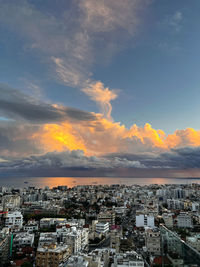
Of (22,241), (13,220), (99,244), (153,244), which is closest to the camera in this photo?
(153,244)

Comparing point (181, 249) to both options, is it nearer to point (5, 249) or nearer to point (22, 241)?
point (5, 249)

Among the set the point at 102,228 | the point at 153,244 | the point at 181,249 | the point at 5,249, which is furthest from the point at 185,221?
the point at 181,249

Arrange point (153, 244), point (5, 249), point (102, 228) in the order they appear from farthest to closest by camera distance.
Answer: point (102, 228) < point (153, 244) < point (5, 249)

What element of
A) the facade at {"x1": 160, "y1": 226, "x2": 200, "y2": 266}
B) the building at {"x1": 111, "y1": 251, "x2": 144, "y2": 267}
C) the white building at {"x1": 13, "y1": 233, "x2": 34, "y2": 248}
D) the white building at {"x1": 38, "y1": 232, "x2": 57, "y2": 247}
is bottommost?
the white building at {"x1": 13, "y1": 233, "x2": 34, "y2": 248}

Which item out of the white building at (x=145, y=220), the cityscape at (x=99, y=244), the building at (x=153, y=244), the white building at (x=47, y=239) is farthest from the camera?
the white building at (x=145, y=220)

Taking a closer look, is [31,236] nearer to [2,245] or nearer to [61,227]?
[61,227]

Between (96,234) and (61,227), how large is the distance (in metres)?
2.25

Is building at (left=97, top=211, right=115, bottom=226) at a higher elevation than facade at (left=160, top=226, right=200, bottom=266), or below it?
below

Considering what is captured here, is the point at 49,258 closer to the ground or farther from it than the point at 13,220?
farther from it

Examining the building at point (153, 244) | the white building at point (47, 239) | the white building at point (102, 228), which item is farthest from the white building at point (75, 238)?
the building at point (153, 244)

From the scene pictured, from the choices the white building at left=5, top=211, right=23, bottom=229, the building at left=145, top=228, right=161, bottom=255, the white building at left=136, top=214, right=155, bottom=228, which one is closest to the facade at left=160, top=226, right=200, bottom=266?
the building at left=145, top=228, right=161, bottom=255

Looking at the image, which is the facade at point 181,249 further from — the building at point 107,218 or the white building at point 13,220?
the building at point 107,218

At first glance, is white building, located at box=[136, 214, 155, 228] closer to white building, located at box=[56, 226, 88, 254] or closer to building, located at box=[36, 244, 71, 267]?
white building, located at box=[56, 226, 88, 254]

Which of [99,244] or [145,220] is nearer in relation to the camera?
[99,244]
